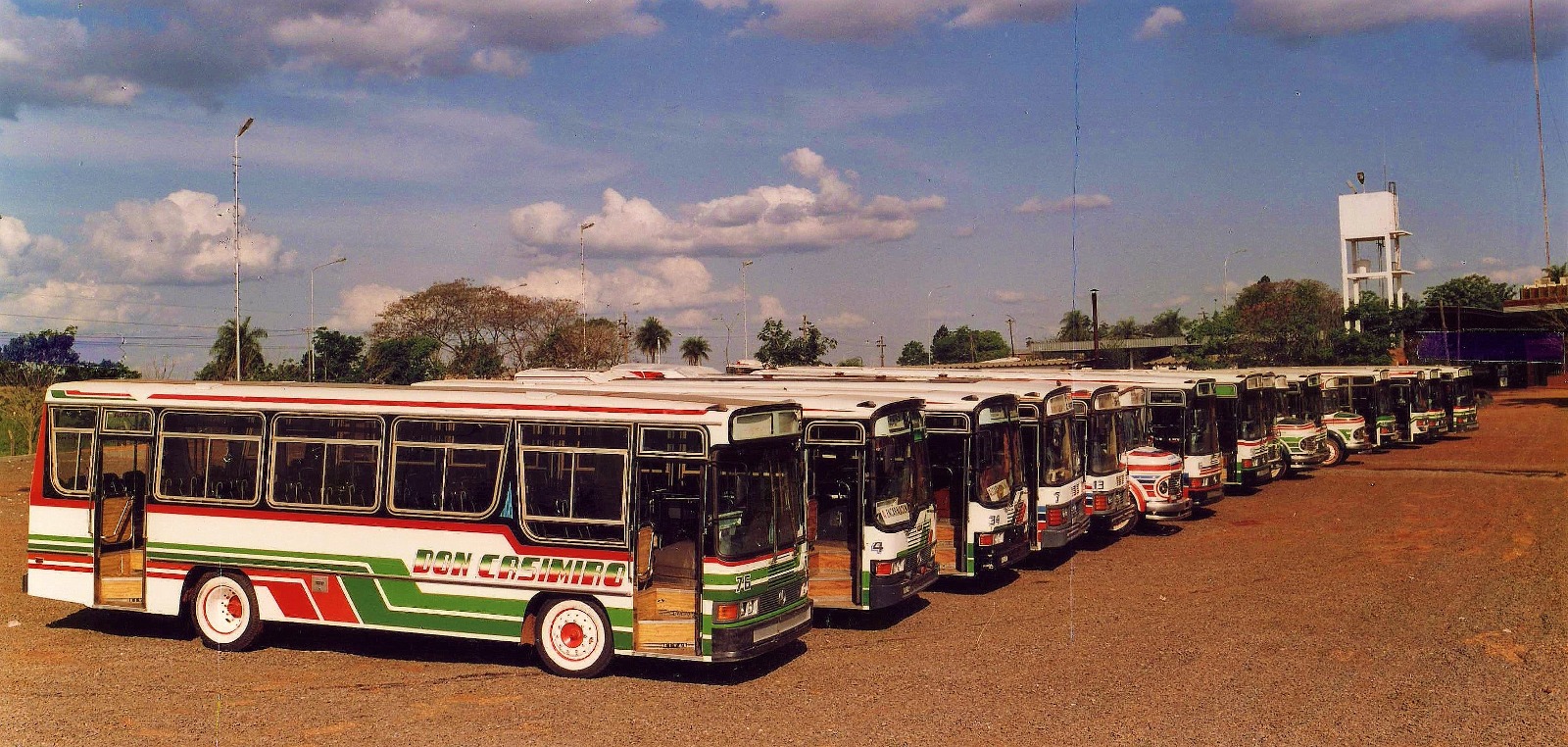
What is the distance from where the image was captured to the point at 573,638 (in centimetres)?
1159

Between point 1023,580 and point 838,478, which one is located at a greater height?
point 838,478

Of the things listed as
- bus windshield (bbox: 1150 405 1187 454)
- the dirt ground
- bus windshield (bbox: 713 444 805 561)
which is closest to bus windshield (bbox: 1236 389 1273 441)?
bus windshield (bbox: 1150 405 1187 454)

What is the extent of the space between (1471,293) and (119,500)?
108m

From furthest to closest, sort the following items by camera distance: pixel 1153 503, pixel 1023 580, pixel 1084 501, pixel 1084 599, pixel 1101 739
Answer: pixel 1153 503 → pixel 1084 501 → pixel 1023 580 → pixel 1084 599 → pixel 1101 739

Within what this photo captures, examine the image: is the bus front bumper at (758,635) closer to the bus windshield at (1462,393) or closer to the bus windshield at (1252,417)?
the bus windshield at (1252,417)

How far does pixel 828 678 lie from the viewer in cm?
1166

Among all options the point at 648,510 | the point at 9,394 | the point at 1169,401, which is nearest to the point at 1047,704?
the point at 648,510

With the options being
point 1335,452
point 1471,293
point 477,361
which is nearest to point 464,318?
point 477,361

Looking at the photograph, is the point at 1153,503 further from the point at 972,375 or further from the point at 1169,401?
the point at 972,375

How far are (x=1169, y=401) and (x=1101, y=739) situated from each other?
1538cm

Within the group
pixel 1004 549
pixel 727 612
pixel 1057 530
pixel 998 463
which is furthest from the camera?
pixel 1057 530

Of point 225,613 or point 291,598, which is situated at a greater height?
point 291,598

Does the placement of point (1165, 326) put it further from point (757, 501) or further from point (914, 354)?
point (757, 501)

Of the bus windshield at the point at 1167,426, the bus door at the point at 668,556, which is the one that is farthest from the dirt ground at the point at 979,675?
the bus windshield at the point at 1167,426
